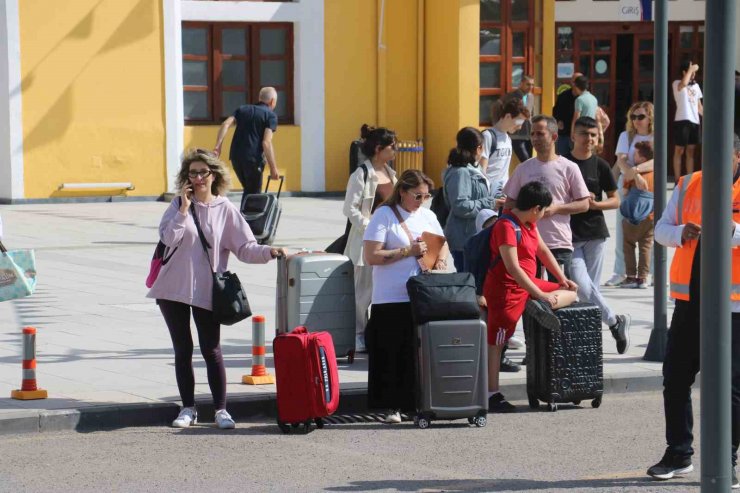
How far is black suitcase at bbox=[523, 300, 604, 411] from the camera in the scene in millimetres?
9133

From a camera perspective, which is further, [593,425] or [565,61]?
[565,61]

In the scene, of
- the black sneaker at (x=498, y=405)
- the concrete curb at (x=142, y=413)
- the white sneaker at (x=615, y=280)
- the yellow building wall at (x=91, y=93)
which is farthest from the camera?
the yellow building wall at (x=91, y=93)

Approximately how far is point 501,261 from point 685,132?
14.8 metres

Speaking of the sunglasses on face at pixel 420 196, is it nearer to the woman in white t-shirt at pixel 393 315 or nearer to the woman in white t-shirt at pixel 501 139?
the woman in white t-shirt at pixel 393 315

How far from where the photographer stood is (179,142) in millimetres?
23094

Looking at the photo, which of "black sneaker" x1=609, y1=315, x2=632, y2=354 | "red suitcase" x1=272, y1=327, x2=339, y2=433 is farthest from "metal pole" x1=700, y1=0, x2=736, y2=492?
"black sneaker" x1=609, y1=315, x2=632, y2=354

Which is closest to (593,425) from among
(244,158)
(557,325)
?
(557,325)

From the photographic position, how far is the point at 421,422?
8758 millimetres

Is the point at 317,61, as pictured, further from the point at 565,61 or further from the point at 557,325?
the point at 557,325

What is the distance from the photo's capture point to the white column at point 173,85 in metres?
22.8

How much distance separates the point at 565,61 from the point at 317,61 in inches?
193

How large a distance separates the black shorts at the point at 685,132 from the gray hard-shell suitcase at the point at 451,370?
15.2 meters

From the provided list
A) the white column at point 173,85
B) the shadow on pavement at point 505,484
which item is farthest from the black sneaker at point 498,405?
the white column at point 173,85

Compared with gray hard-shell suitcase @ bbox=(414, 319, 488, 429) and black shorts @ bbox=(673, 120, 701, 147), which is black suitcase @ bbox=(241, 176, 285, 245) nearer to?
gray hard-shell suitcase @ bbox=(414, 319, 488, 429)
